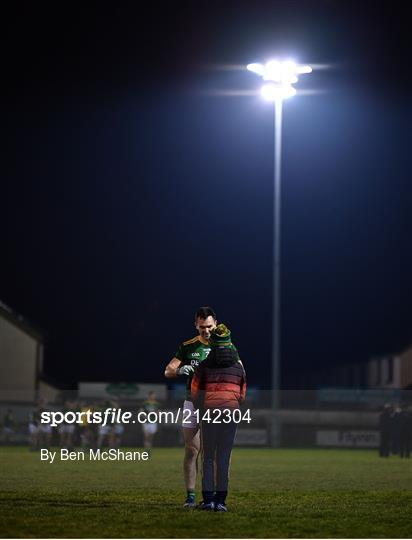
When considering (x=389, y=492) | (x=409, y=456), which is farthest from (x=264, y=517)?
(x=409, y=456)

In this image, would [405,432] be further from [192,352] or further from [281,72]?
[281,72]

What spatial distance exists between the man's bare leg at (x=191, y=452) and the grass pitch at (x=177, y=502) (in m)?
0.42

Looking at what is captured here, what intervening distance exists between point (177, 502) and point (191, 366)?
6.83 ft

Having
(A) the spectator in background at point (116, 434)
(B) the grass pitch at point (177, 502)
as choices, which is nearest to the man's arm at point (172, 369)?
(B) the grass pitch at point (177, 502)

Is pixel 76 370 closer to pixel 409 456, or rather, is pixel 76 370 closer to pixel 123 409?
pixel 409 456

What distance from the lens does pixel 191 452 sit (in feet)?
41.8

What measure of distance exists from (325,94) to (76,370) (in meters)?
29.5

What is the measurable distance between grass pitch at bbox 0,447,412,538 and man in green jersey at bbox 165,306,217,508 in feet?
1.75

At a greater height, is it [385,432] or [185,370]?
[185,370]

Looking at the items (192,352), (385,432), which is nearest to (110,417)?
(192,352)

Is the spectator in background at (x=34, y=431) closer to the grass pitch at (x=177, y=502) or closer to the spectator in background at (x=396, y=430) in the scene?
the grass pitch at (x=177, y=502)

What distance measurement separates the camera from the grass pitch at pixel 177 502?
34.3ft

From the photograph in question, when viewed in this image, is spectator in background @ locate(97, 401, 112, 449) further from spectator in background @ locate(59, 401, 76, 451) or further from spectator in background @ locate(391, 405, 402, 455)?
spectator in background @ locate(391, 405, 402, 455)

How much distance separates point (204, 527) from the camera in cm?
1058
